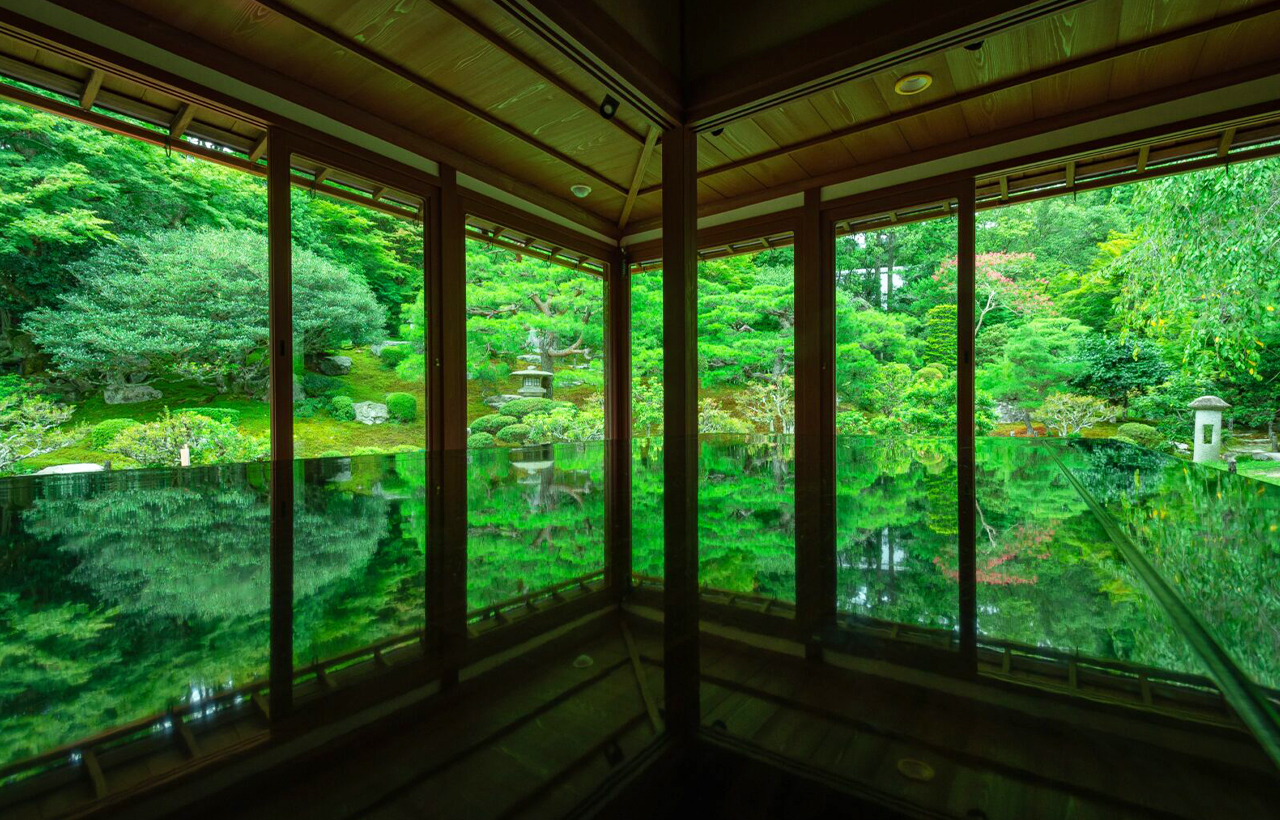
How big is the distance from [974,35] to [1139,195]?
5750 millimetres

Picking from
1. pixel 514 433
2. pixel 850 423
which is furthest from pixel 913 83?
pixel 514 433

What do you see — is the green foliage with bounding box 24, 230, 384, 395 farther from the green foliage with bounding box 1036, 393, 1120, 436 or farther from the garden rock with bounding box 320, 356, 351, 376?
the green foliage with bounding box 1036, 393, 1120, 436

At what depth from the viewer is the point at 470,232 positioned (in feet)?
13.9

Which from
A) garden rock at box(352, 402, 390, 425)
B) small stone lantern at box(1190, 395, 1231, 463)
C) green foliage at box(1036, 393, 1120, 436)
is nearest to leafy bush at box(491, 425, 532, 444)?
garden rock at box(352, 402, 390, 425)

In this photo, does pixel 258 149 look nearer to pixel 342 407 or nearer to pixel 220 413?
pixel 342 407

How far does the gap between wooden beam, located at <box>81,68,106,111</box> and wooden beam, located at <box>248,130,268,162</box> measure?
613mm

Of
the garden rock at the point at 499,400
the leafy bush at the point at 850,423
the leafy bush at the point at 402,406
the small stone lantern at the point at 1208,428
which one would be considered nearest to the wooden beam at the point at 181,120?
the leafy bush at the point at 402,406

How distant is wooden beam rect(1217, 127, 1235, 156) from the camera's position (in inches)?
121

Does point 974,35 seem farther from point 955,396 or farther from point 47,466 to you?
point 47,466

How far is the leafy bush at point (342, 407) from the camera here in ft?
12.1

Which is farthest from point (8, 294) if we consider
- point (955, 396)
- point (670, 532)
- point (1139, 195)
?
point (1139, 195)

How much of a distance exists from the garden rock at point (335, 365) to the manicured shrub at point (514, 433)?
2063 mm

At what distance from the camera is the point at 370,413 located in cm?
396

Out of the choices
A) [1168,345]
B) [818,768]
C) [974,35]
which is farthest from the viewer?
[1168,345]
